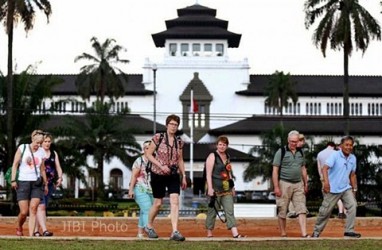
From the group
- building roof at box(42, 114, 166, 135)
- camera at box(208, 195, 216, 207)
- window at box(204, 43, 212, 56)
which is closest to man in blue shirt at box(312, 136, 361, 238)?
camera at box(208, 195, 216, 207)

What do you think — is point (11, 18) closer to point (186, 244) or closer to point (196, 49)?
point (186, 244)

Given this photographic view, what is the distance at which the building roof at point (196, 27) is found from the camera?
72.0 m

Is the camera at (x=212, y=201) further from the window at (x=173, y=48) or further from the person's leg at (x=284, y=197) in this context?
the window at (x=173, y=48)

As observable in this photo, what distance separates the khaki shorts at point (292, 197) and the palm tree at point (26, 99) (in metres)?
25.8

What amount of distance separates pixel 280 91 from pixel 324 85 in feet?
25.9

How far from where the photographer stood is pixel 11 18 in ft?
Answer: 117

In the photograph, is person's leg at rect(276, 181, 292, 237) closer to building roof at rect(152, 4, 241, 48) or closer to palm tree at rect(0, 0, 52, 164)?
palm tree at rect(0, 0, 52, 164)

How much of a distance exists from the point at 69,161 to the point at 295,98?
31035mm

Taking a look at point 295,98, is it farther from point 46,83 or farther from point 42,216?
point 42,216

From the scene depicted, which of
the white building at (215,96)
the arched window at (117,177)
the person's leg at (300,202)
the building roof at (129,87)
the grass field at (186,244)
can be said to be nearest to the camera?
the grass field at (186,244)

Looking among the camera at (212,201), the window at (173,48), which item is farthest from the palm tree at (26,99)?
the window at (173,48)

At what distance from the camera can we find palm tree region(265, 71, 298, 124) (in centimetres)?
6806

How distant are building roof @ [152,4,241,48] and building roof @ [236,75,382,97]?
4183mm

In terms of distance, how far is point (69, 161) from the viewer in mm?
41812
